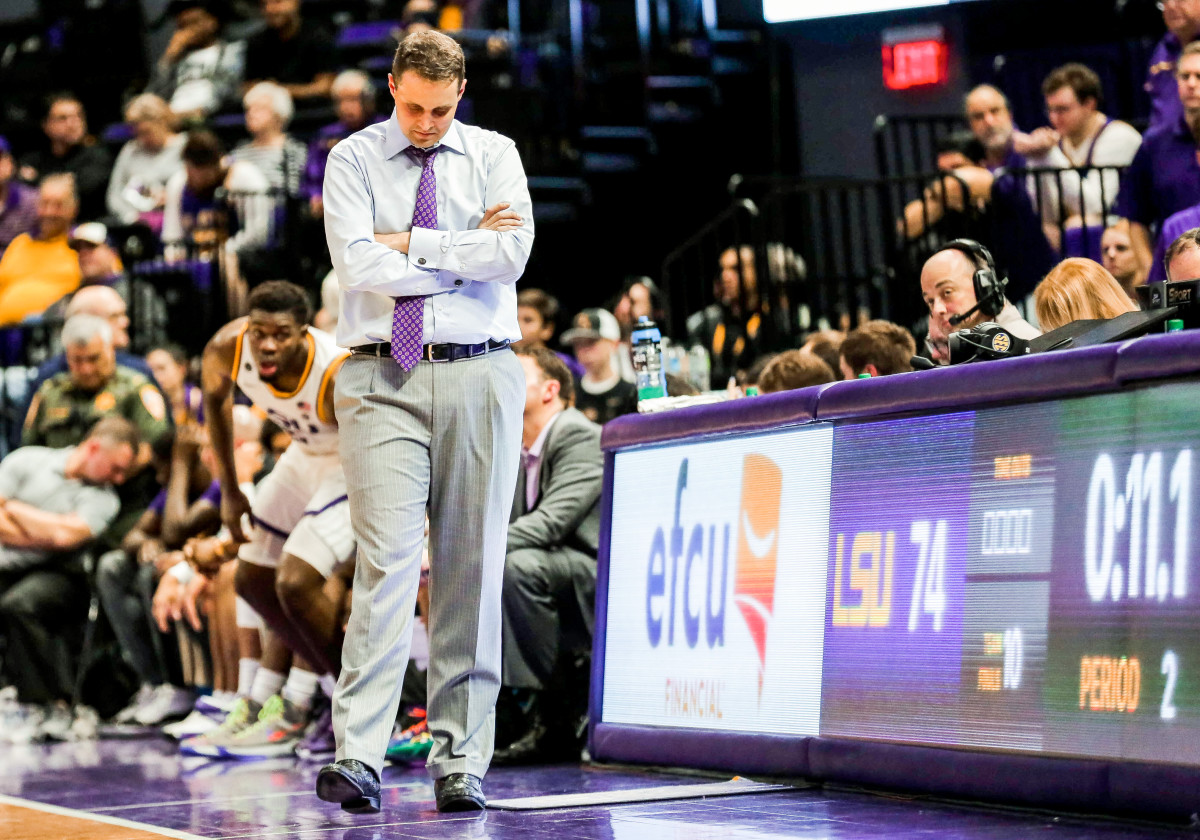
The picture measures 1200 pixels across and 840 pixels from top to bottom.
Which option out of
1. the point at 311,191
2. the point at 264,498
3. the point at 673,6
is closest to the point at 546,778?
the point at 264,498

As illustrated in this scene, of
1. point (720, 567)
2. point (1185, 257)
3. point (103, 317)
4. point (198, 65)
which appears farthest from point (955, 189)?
point (198, 65)

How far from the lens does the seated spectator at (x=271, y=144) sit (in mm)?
11688

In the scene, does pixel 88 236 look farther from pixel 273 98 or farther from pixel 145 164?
pixel 145 164

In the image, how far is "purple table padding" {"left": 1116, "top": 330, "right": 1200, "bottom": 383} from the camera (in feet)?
11.3

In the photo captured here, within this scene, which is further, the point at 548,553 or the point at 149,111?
the point at 149,111

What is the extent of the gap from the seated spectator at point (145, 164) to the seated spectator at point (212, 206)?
0.89 metres

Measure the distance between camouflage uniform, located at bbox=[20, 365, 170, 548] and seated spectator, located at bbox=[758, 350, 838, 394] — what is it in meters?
4.05

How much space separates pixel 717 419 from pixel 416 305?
1119mm

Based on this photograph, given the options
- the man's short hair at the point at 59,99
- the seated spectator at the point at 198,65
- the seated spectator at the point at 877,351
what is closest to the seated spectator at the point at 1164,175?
the seated spectator at the point at 877,351

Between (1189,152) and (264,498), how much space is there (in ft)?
13.9

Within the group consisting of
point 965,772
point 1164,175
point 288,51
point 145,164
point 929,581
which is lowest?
point 965,772

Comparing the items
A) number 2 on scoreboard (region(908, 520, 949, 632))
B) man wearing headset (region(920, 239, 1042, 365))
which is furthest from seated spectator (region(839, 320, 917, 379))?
number 2 on scoreboard (region(908, 520, 949, 632))

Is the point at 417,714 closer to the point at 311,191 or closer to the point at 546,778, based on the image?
the point at 546,778

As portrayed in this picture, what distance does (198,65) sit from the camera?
48.5 feet
